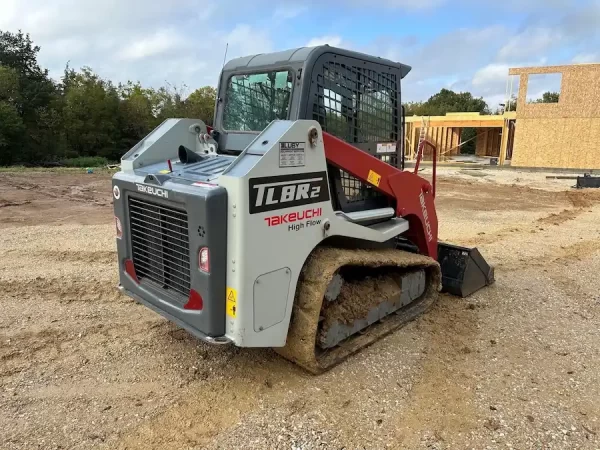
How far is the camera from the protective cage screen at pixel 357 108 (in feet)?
12.5

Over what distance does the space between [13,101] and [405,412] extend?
3312 centimetres

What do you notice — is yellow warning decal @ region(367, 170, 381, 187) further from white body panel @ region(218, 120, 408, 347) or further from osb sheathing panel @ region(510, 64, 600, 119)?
osb sheathing panel @ region(510, 64, 600, 119)

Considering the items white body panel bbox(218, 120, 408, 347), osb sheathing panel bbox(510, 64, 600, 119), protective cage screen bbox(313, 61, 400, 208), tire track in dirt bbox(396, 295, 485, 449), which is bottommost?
tire track in dirt bbox(396, 295, 485, 449)

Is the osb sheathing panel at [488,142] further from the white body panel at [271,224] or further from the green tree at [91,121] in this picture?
the white body panel at [271,224]

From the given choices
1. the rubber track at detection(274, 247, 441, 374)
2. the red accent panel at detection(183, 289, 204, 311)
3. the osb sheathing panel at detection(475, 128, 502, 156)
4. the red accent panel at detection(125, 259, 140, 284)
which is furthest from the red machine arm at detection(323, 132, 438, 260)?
the osb sheathing panel at detection(475, 128, 502, 156)

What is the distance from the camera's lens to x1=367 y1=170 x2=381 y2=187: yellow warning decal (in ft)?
13.0

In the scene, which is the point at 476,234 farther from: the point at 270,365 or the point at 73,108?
the point at 73,108

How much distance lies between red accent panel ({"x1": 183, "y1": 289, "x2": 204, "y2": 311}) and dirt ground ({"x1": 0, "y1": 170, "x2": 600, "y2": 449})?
69cm

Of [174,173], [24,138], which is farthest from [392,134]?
[24,138]

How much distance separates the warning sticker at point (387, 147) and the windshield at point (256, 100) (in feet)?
3.39

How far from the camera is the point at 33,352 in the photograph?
3943 millimetres

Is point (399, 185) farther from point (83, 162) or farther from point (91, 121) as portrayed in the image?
point (91, 121)

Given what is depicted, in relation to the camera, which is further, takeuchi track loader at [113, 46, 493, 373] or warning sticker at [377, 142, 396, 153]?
→ warning sticker at [377, 142, 396, 153]

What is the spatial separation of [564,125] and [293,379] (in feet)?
81.9
